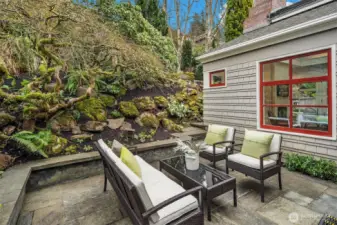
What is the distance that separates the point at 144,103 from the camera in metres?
6.23

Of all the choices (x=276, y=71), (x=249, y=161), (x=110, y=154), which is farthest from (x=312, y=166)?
(x=110, y=154)

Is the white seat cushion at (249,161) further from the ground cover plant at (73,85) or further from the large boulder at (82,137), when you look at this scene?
the large boulder at (82,137)

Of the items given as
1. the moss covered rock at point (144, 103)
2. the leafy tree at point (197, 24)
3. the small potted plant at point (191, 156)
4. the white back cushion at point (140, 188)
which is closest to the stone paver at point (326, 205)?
the small potted plant at point (191, 156)

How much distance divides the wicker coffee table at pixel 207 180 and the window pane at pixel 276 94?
292cm

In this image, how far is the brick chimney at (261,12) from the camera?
604 cm

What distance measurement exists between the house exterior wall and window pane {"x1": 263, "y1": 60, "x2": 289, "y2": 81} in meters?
0.24

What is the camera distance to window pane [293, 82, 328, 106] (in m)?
3.60

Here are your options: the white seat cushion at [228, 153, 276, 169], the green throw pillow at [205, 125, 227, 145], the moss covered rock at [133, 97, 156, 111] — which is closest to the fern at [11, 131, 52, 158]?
the moss covered rock at [133, 97, 156, 111]

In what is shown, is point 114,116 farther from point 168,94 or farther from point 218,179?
point 218,179

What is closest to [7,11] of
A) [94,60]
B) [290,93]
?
[94,60]

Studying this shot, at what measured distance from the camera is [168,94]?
25.4ft

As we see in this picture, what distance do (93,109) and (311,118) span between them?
587 centimetres

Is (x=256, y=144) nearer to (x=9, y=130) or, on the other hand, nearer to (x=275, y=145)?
(x=275, y=145)

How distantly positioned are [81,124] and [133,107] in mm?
1753
